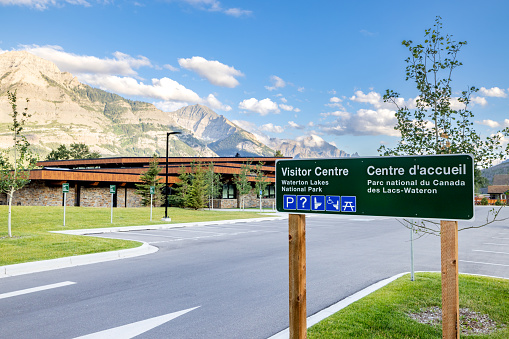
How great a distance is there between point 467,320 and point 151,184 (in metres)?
36.9

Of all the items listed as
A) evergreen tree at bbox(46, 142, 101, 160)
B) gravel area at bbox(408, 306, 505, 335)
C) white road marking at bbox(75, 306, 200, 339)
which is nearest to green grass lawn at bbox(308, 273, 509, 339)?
gravel area at bbox(408, 306, 505, 335)

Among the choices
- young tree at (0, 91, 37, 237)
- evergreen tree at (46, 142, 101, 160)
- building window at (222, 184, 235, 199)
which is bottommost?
building window at (222, 184, 235, 199)

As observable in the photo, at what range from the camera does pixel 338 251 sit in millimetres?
13180

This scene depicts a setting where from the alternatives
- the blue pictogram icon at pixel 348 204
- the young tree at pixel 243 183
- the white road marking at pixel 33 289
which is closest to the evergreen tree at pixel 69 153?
the young tree at pixel 243 183

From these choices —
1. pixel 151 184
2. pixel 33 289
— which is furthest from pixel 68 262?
pixel 151 184

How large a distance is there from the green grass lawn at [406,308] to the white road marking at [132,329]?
2407 mm

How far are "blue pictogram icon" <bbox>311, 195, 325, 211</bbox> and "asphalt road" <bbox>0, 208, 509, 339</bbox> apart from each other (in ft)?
1.76

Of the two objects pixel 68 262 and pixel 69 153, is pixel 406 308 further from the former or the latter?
pixel 69 153

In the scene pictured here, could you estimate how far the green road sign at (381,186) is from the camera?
3.34 m

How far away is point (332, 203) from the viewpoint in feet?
12.6

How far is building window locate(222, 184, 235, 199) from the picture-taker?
162 ft

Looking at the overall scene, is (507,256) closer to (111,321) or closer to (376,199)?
(376,199)

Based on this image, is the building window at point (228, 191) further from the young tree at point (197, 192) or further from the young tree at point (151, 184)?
the young tree at point (197, 192)

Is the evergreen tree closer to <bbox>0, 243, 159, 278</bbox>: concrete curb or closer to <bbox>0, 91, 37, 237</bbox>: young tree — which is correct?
<bbox>0, 91, 37, 237</bbox>: young tree
